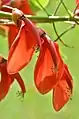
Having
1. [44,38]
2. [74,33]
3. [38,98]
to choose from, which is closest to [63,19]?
[44,38]

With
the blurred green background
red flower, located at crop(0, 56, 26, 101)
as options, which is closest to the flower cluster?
red flower, located at crop(0, 56, 26, 101)

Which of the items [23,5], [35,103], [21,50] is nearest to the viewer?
[21,50]

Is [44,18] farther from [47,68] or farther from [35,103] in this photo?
[35,103]

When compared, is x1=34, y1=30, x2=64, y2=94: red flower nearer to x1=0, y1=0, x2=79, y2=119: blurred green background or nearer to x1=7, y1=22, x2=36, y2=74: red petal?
x1=7, y1=22, x2=36, y2=74: red petal

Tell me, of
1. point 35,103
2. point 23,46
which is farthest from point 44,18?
point 35,103

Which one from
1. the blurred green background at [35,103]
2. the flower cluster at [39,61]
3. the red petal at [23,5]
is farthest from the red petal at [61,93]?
the blurred green background at [35,103]

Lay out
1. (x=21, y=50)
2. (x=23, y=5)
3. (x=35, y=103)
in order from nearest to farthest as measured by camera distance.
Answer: (x=21, y=50)
(x=23, y=5)
(x=35, y=103)

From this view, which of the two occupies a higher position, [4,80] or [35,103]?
[4,80]

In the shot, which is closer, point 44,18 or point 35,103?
point 44,18
